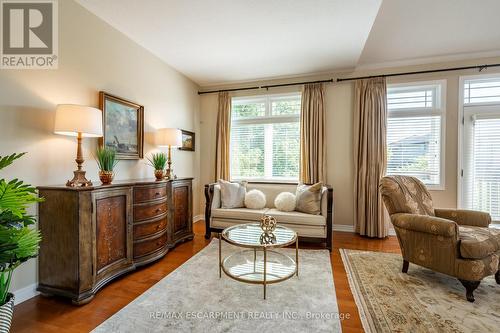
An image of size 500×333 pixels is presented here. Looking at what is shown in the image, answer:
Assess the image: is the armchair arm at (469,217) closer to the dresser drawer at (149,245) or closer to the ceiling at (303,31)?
the ceiling at (303,31)

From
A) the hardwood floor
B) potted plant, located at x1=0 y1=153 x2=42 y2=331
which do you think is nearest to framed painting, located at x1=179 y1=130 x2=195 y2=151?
the hardwood floor

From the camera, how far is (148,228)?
8.75ft

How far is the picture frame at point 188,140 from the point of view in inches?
169

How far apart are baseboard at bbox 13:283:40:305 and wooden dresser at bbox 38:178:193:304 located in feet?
0.18

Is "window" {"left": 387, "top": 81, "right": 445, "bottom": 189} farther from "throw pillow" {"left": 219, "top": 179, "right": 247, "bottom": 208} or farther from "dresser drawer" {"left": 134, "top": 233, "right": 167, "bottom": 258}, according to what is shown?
"dresser drawer" {"left": 134, "top": 233, "right": 167, "bottom": 258}

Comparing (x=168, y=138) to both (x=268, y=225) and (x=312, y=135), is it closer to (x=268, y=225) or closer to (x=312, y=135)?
(x=268, y=225)

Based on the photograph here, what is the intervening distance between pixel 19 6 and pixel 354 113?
14.0 feet

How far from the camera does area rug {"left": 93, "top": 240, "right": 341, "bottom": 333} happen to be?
1.63 metres

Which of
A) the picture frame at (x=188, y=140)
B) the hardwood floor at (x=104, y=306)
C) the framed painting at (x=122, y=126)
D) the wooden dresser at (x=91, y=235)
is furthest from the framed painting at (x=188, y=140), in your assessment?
the hardwood floor at (x=104, y=306)

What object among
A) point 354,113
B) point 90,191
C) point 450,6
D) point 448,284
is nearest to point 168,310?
point 90,191

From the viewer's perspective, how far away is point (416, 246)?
229 centimetres

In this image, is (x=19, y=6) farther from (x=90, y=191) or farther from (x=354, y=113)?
(x=354, y=113)

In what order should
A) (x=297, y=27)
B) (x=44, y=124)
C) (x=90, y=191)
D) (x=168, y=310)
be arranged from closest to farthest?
(x=168, y=310), (x=90, y=191), (x=44, y=124), (x=297, y=27)

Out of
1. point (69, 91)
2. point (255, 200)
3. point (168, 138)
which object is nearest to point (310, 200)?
point (255, 200)
